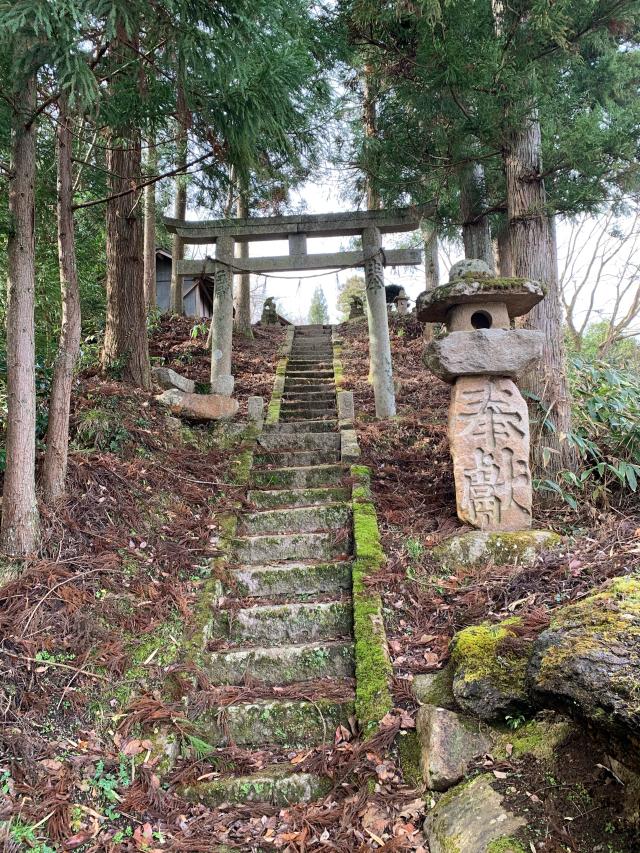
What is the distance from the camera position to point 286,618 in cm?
420

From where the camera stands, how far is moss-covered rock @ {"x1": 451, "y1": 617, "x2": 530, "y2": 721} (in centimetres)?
285

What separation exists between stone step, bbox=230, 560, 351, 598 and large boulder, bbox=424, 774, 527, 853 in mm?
2041

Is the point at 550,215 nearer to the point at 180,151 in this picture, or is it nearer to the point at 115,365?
the point at 180,151

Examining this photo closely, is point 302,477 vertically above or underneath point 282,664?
above

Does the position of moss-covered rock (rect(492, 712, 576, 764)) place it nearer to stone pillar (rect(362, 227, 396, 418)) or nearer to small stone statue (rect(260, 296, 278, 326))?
stone pillar (rect(362, 227, 396, 418))

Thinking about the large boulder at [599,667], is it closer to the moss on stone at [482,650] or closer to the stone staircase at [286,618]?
the moss on stone at [482,650]

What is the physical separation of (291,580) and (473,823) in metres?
2.46

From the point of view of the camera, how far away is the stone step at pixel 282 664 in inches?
149

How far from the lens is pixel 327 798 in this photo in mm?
2916

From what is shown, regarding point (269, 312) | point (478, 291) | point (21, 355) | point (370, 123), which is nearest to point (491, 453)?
point (478, 291)

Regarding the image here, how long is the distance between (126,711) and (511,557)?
309cm

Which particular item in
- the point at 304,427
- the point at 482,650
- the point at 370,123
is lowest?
the point at 482,650

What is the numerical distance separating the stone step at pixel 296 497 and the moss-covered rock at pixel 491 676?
2.77m

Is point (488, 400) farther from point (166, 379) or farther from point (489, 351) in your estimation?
point (166, 379)
